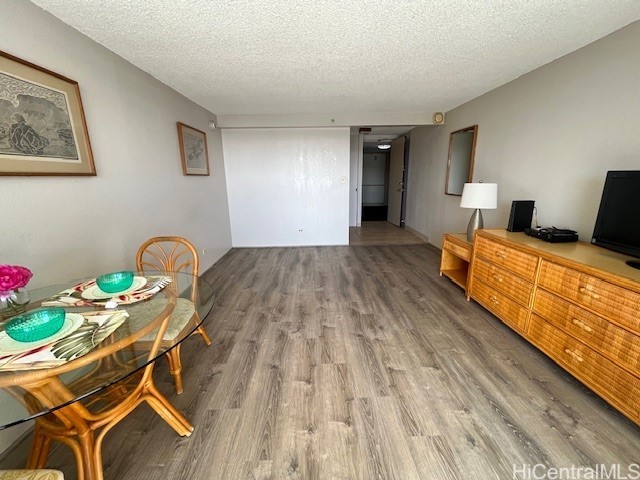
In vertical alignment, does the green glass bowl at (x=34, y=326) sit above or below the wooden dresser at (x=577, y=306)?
above

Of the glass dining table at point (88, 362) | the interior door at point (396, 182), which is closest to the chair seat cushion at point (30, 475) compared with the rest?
the glass dining table at point (88, 362)

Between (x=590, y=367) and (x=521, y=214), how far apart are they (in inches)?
54.3

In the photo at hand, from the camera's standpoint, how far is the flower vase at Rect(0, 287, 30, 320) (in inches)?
40.5

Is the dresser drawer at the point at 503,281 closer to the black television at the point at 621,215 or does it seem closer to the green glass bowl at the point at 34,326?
the black television at the point at 621,215

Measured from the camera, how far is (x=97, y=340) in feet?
2.90

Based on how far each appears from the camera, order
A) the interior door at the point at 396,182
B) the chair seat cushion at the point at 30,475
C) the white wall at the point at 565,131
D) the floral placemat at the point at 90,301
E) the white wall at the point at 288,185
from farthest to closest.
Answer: the interior door at the point at 396,182 < the white wall at the point at 288,185 < the white wall at the point at 565,131 < the floral placemat at the point at 90,301 < the chair seat cushion at the point at 30,475

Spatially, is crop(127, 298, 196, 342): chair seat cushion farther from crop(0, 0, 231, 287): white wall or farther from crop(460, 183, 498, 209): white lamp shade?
crop(460, 183, 498, 209): white lamp shade

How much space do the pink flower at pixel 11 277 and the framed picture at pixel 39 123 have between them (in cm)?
69

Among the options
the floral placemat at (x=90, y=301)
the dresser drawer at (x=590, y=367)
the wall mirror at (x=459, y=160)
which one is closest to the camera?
the floral placemat at (x=90, y=301)

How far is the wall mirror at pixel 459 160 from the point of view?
361cm

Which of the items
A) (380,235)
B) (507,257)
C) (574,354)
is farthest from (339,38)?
(380,235)

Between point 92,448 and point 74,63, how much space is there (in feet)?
7.36
